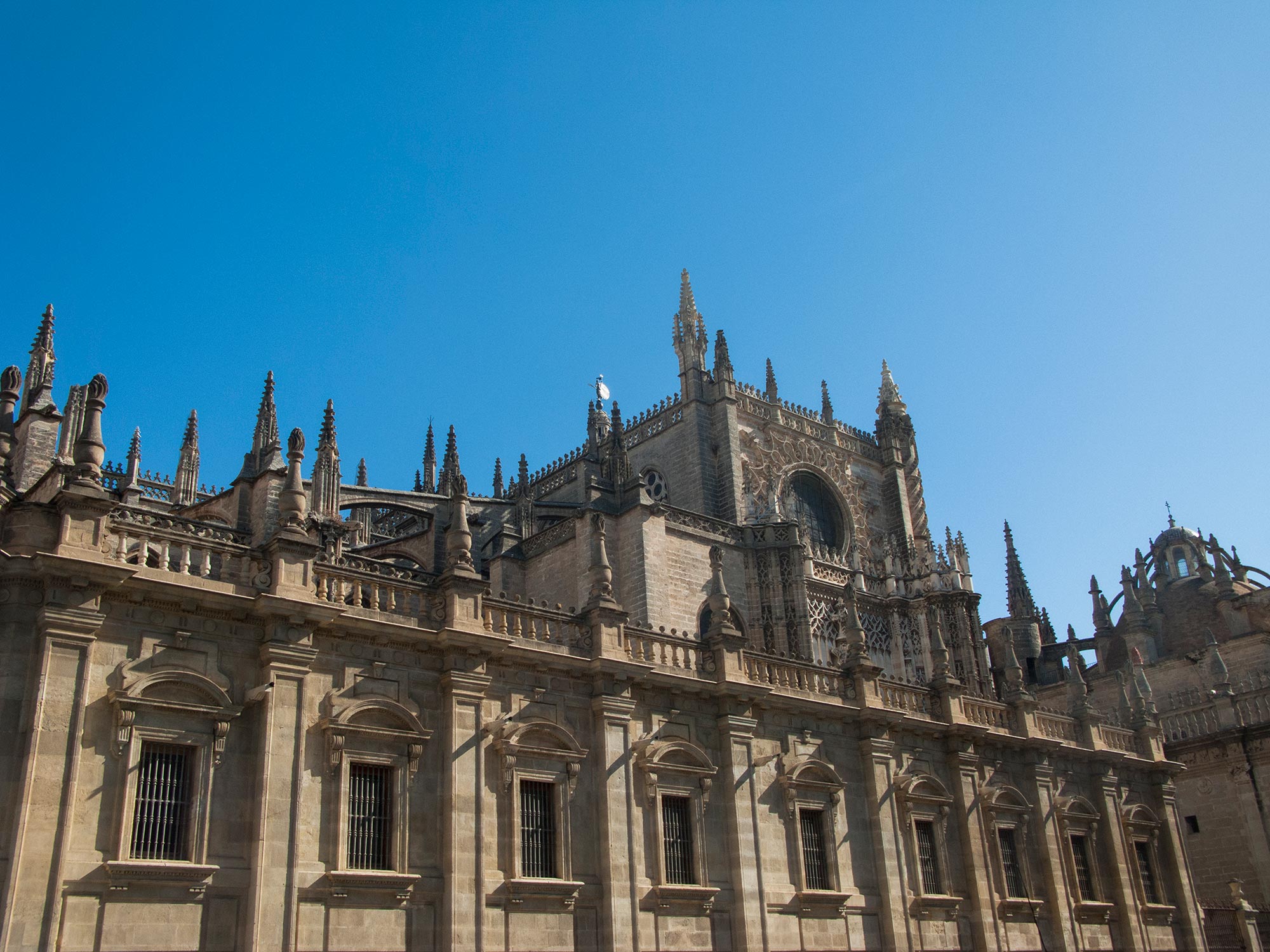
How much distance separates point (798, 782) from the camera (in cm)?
2323

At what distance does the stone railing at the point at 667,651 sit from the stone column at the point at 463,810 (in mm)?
3454

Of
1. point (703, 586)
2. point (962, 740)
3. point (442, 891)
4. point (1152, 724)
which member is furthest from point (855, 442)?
point (442, 891)

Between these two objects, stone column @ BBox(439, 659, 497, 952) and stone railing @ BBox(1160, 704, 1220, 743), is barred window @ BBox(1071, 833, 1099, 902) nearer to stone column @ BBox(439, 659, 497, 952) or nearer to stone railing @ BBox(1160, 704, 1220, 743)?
stone railing @ BBox(1160, 704, 1220, 743)

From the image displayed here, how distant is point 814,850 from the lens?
23328 mm

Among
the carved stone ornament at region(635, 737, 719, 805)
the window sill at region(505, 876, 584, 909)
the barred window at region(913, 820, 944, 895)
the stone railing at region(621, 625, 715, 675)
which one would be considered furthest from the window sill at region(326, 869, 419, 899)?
the barred window at region(913, 820, 944, 895)

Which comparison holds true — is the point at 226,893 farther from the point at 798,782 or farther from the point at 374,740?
the point at 798,782

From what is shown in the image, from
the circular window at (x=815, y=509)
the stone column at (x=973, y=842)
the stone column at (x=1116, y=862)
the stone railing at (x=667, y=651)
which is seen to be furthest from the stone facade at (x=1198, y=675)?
the stone railing at (x=667, y=651)

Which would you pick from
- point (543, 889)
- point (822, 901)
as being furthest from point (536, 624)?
point (822, 901)

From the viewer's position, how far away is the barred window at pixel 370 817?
55.4 ft

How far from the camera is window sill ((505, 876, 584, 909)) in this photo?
18.0m

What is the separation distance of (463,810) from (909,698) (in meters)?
12.6

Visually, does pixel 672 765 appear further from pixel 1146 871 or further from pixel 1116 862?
pixel 1146 871

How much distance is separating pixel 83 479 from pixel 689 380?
32208mm

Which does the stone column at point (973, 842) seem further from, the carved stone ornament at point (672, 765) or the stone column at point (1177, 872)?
the stone column at point (1177, 872)
